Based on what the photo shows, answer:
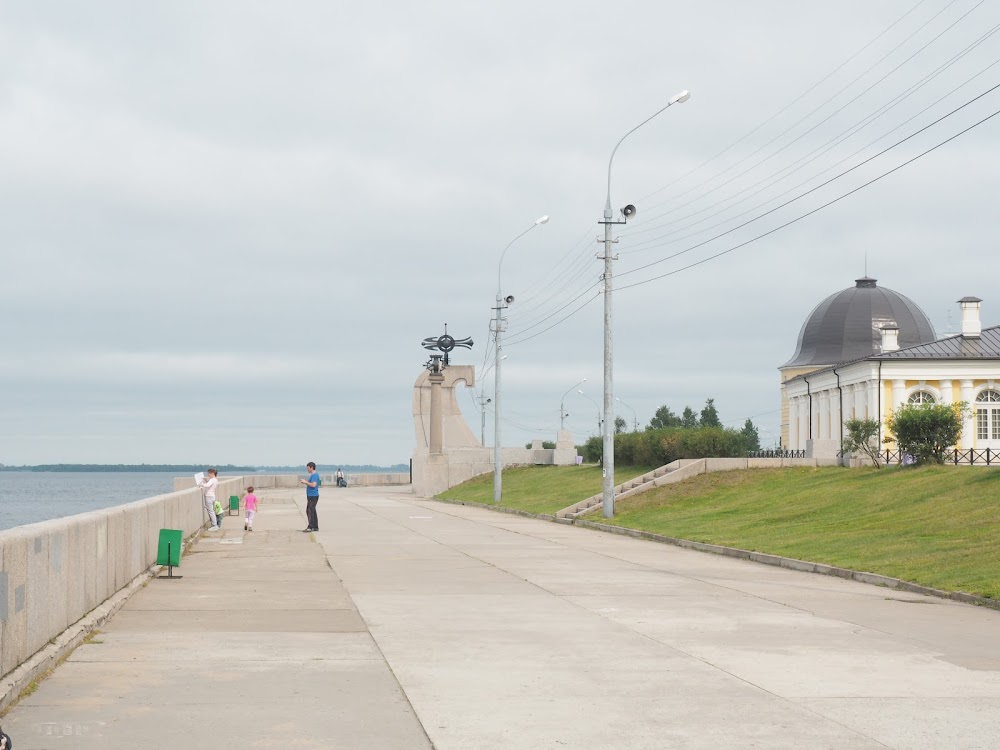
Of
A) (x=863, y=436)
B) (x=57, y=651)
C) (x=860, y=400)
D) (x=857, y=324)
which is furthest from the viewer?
(x=857, y=324)

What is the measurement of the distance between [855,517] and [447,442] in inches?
2199

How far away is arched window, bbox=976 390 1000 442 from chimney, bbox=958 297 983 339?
3.91 m

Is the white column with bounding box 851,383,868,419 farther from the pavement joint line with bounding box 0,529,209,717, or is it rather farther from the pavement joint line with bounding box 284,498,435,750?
the pavement joint line with bounding box 0,529,209,717

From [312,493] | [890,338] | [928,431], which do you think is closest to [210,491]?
[312,493]

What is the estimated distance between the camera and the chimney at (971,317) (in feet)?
213

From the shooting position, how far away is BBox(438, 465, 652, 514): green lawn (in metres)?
50.2

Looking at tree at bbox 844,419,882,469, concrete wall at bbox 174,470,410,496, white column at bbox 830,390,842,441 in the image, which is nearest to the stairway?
tree at bbox 844,419,882,469

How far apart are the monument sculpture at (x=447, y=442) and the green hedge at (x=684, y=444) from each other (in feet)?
50.9

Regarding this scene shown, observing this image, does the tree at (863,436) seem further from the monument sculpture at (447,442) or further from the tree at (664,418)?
the tree at (664,418)

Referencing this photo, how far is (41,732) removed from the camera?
8.34 meters

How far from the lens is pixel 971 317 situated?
6538 cm

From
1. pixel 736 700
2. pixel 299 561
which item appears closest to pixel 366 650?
pixel 736 700

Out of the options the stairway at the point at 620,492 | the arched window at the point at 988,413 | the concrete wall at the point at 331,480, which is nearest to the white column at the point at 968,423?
the arched window at the point at 988,413

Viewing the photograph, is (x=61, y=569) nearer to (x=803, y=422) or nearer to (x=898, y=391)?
(x=898, y=391)
